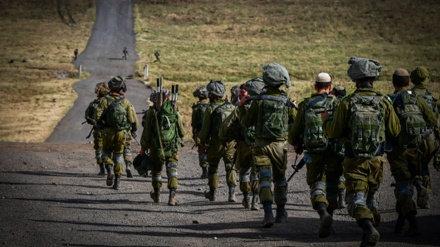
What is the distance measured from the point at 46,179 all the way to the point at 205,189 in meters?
3.90

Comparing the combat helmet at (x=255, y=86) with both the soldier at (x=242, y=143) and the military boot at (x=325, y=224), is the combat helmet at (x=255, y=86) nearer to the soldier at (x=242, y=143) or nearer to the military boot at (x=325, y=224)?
the soldier at (x=242, y=143)

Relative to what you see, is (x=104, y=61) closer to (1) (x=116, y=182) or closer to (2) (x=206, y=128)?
(1) (x=116, y=182)

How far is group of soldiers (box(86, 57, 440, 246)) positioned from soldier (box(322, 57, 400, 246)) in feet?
0.04

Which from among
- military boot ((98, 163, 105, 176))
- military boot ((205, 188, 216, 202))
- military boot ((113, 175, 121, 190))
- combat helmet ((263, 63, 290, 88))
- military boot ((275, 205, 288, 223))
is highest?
combat helmet ((263, 63, 290, 88))

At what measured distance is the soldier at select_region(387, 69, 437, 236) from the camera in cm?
1009

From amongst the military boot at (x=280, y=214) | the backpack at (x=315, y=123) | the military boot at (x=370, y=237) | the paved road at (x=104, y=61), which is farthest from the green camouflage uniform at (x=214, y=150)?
the paved road at (x=104, y=61)

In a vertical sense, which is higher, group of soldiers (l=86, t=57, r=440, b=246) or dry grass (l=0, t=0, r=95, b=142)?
group of soldiers (l=86, t=57, r=440, b=246)

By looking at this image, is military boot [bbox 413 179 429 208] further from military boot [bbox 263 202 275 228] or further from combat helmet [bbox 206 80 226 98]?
combat helmet [bbox 206 80 226 98]

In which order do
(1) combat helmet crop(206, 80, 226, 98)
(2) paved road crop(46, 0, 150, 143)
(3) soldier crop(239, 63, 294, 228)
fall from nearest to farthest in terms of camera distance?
(3) soldier crop(239, 63, 294, 228) < (1) combat helmet crop(206, 80, 226, 98) < (2) paved road crop(46, 0, 150, 143)

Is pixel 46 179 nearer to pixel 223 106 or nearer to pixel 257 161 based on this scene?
pixel 223 106

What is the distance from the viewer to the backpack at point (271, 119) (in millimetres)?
10742

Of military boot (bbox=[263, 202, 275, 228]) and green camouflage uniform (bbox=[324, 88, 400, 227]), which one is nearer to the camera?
green camouflage uniform (bbox=[324, 88, 400, 227])

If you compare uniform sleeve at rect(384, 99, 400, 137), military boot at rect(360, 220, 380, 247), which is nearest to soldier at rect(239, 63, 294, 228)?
uniform sleeve at rect(384, 99, 400, 137)

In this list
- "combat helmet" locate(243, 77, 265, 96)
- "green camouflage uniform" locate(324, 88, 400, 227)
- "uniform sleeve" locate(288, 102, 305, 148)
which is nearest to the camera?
"green camouflage uniform" locate(324, 88, 400, 227)
